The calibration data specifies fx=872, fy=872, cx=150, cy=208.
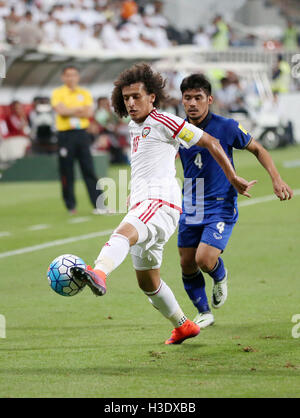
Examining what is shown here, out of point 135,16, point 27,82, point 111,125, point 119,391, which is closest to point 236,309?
point 119,391

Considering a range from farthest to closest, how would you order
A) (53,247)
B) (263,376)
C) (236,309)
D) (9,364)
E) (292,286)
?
(53,247) → (292,286) → (236,309) → (9,364) → (263,376)

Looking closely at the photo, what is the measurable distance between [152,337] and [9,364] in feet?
4.46

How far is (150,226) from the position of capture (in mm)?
6035

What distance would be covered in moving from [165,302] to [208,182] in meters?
1.31

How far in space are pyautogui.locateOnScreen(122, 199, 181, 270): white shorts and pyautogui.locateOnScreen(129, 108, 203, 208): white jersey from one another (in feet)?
0.24

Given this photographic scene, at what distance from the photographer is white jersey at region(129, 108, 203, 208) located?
6.25 metres

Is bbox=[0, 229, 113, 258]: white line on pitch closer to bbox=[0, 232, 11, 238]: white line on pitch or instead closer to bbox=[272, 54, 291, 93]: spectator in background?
bbox=[0, 232, 11, 238]: white line on pitch

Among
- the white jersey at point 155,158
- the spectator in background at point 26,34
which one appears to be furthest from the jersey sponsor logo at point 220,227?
the spectator in background at point 26,34

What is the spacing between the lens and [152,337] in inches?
273

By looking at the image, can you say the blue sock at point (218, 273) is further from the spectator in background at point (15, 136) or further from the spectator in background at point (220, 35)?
the spectator in background at point (220, 35)

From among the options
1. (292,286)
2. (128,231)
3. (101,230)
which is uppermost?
(128,231)

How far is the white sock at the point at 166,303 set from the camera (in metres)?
6.50

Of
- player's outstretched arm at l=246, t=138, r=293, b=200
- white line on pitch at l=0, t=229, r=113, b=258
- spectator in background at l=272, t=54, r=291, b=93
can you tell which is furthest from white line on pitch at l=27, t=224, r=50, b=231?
spectator in background at l=272, t=54, r=291, b=93

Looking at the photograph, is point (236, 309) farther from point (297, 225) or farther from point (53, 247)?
point (297, 225)
